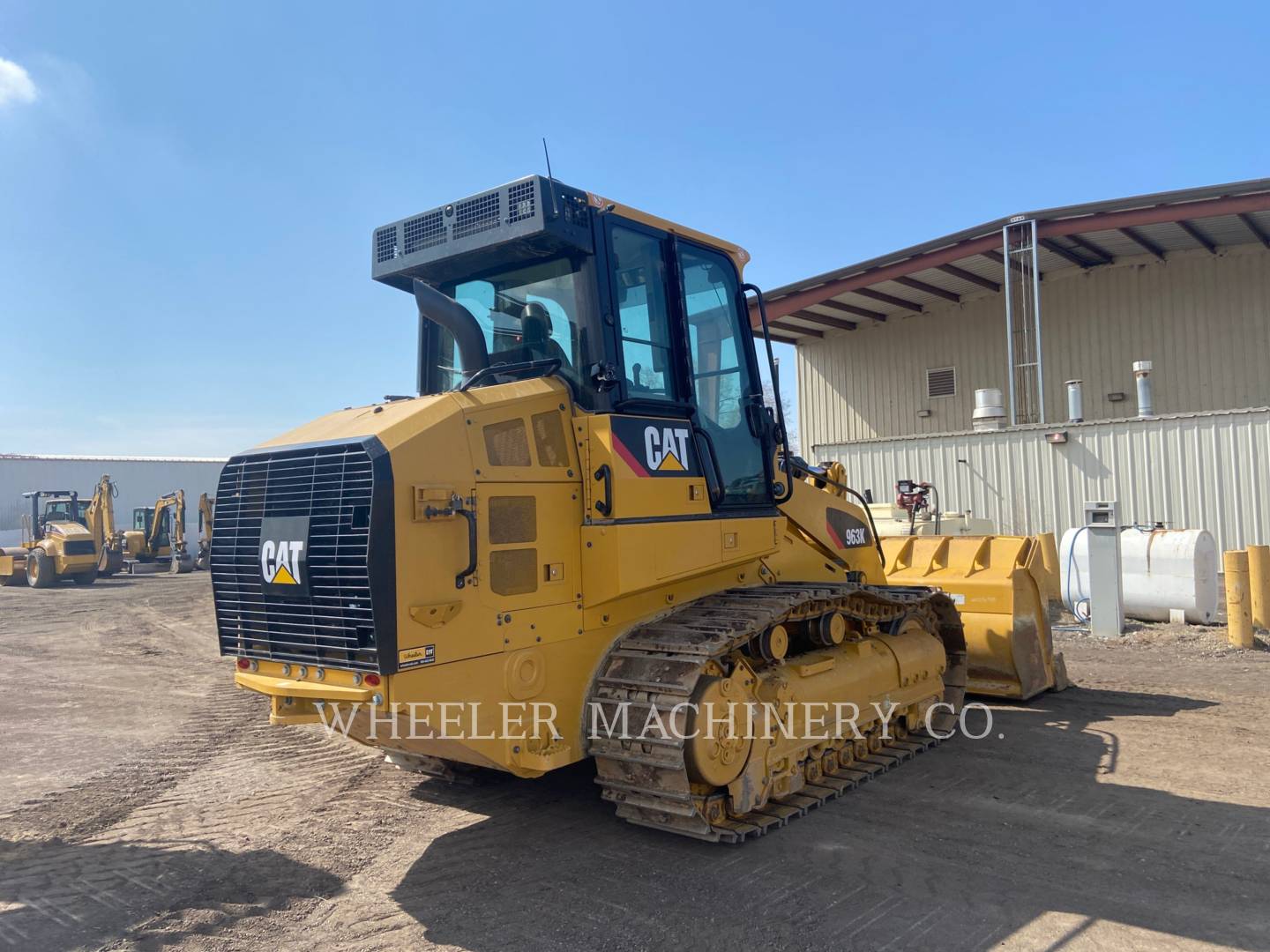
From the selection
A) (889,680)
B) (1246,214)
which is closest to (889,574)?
(889,680)

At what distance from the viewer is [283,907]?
13.9 ft

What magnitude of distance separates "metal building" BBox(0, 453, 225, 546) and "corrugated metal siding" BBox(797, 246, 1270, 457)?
3648 centimetres

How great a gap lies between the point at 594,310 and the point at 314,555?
187 cm

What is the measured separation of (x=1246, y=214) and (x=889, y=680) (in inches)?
515

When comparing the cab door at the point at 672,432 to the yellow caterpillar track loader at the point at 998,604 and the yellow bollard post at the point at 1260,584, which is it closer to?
the yellow caterpillar track loader at the point at 998,604

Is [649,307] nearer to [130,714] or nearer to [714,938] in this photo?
[714,938]

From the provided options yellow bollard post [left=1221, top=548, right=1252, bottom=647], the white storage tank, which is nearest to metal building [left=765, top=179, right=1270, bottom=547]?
the white storage tank

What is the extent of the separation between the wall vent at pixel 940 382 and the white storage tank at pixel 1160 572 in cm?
883

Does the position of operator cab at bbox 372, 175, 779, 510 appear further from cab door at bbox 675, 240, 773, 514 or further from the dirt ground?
the dirt ground

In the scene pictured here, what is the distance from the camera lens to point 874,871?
4445 millimetres

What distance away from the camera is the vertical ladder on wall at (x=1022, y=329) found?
55.0 feet

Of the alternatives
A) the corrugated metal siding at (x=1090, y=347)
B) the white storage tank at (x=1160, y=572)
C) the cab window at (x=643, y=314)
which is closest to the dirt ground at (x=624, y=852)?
the cab window at (x=643, y=314)

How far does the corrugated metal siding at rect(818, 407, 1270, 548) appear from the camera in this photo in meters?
13.3

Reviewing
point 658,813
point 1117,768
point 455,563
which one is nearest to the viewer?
point 455,563
